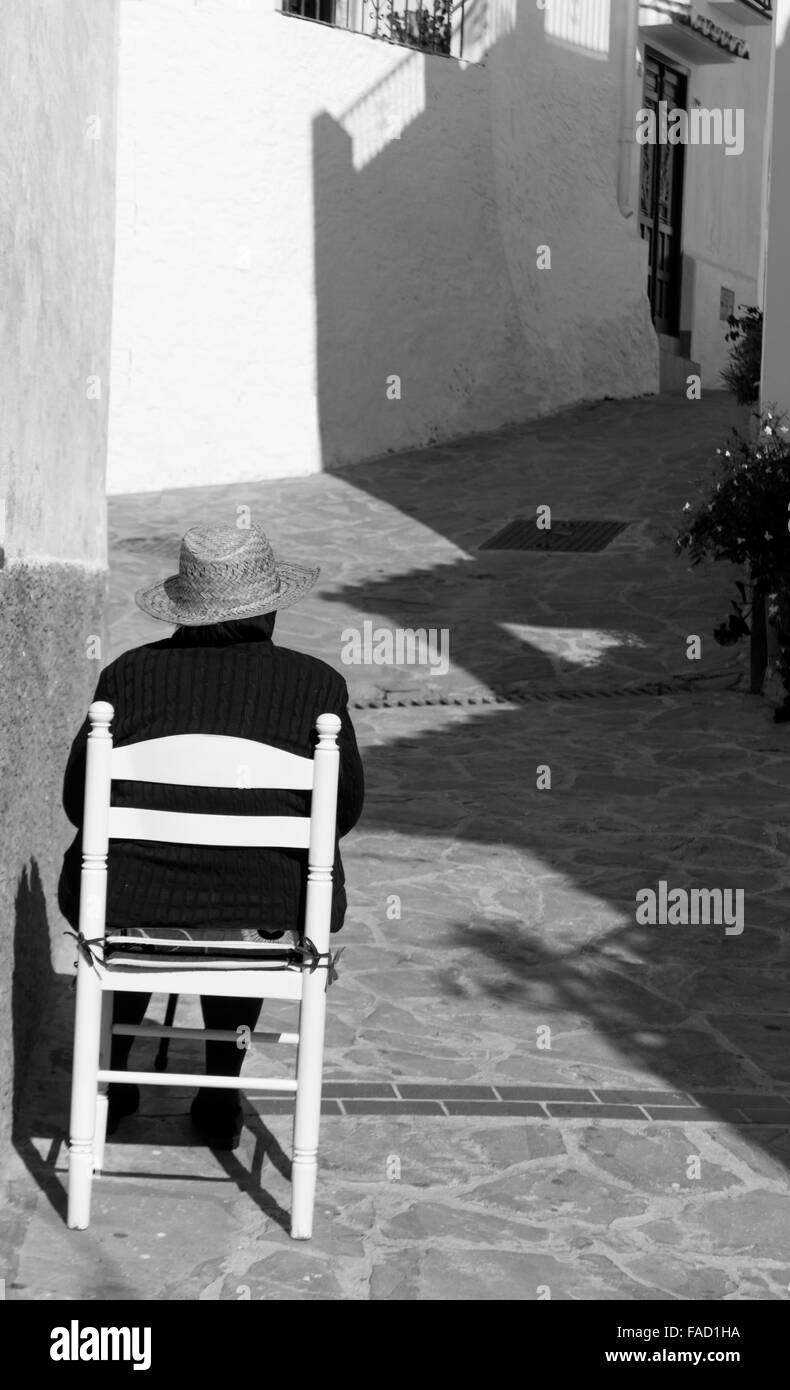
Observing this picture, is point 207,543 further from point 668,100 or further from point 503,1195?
point 668,100

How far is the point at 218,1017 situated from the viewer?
4.21m

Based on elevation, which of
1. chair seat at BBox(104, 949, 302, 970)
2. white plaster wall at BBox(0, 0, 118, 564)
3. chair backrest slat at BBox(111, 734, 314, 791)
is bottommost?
chair seat at BBox(104, 949, 302, 970)

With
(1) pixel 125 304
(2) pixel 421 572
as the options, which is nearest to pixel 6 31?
(2) pixel 421 572

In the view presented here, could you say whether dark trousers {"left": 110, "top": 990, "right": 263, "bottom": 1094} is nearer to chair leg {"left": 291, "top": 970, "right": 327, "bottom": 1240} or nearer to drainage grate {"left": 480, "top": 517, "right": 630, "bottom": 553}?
chair leg {"left": 291, "top": 970, "right": 327, "bottom": 1240}

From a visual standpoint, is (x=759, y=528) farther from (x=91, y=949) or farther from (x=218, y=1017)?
(x=91, y=949)

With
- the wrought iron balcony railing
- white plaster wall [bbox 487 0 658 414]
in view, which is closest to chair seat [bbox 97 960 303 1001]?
the wrought iron balcony railing

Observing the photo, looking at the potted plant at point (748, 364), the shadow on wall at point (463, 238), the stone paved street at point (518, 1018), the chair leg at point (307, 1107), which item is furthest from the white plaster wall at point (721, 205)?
the chair leg at point (307, 1107)

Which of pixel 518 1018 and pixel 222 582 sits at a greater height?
pixel 222 582

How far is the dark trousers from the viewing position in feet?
13.8

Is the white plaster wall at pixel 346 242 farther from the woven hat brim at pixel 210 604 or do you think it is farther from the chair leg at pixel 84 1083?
the chair leg at pixel 84 1083

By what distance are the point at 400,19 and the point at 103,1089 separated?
14.6 meters

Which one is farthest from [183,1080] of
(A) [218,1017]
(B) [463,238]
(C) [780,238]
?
(B) [463,238]

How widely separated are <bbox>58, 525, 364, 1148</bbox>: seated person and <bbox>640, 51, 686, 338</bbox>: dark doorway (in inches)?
668
